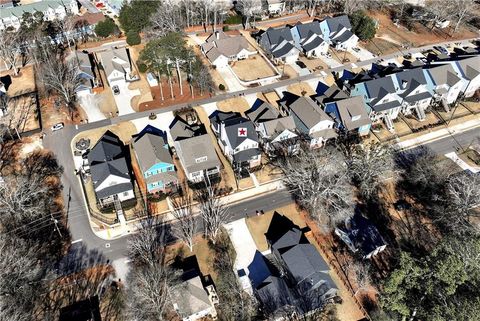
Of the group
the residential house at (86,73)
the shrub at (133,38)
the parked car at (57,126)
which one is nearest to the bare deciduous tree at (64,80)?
the residential house at (86,73)

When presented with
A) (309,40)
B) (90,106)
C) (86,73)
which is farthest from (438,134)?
(86,73)

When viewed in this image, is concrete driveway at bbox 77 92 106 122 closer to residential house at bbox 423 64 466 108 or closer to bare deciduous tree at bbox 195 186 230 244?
bare deciduous tree at bbox 195 186 230 244

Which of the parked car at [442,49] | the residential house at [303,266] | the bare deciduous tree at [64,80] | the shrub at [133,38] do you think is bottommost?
the residential house at [303,266]

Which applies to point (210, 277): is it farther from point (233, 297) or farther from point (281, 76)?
point (281, 76)

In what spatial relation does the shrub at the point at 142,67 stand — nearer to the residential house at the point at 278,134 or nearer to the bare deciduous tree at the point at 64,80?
the bare deciduous tree at the point at 64,80

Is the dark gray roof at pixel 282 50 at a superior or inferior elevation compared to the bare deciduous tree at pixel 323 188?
superior

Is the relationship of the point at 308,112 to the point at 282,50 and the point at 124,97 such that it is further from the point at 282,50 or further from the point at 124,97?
the point at 124,97

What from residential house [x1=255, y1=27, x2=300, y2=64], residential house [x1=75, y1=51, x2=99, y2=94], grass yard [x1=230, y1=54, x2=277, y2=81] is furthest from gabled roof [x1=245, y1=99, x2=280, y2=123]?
residential house [x1=75, y1=51, x2=99, y2=94]
